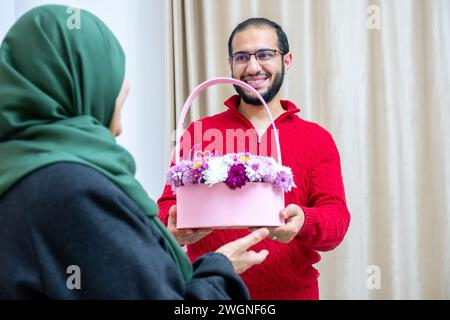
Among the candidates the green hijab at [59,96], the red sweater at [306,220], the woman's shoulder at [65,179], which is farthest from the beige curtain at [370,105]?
the woman's shoulder at [65,179]

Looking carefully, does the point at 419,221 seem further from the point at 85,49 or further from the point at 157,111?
the point at 85,49

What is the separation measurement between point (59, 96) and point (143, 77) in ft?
6.32

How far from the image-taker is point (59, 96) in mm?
1043

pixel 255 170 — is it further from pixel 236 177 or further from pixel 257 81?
pixel 257 81

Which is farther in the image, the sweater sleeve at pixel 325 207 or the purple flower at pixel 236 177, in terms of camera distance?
the sweater sleeve at pixel 325 207

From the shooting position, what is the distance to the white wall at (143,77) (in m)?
2.91

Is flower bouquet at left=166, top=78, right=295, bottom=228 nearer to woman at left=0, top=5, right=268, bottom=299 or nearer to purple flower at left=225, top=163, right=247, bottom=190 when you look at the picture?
purple flower at left=225, top=163, right=247, bottom=190

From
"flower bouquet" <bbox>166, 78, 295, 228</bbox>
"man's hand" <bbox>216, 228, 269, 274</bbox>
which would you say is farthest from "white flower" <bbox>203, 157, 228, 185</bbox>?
"man's hand" <bbox>216, 228, 269, 274</bbox>

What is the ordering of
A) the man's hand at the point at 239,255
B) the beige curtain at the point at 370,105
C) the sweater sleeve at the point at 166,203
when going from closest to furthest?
the man's hand at the point at 239,255
the sweater sleeve at the point at 166,203
the beige curtain at the point at 370,105

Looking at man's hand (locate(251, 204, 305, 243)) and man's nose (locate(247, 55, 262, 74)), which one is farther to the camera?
man's nose (locate(247, 55, 262, 74))

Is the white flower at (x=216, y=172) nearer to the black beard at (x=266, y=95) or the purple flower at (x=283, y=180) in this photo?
the purple flower at (x=283, y=180)

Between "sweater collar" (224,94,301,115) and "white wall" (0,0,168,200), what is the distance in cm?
81

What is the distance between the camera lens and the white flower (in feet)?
5.15
